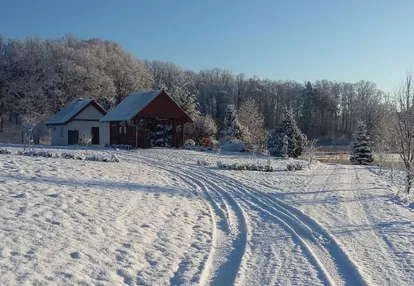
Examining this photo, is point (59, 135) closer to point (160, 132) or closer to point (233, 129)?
point (160, 132)

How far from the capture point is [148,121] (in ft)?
125

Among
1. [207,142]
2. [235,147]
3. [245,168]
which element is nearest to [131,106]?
[207,142]

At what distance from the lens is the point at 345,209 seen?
39.8 feet

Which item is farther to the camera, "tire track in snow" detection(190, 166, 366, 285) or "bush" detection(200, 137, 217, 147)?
"bush" detection(200, 137, 217, 147)

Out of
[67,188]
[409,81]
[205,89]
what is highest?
[205,89]

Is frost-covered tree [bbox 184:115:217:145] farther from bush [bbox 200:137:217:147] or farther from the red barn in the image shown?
the red barn

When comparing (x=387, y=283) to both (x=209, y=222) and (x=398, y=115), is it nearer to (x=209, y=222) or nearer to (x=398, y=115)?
(x=209, y=222)

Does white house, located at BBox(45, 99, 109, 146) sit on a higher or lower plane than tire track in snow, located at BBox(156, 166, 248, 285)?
higher

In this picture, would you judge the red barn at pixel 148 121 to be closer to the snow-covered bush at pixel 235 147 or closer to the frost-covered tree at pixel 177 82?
the snow-covered bush at pixel 235 147

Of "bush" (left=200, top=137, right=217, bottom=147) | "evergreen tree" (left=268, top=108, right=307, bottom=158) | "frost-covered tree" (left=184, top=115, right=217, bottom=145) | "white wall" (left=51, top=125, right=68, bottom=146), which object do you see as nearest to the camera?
"evergreen tree" (left=268, top=108, right=307, bottom=158)

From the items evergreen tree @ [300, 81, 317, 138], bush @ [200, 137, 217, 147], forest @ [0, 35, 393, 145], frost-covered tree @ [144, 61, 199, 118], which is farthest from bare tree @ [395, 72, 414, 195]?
evergreen tree @ [300, 81, 317, 138]

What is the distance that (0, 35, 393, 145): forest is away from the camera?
52125 mm

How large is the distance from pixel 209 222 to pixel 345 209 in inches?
180

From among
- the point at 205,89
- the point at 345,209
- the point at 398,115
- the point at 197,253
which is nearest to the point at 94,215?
the point at 197,253
